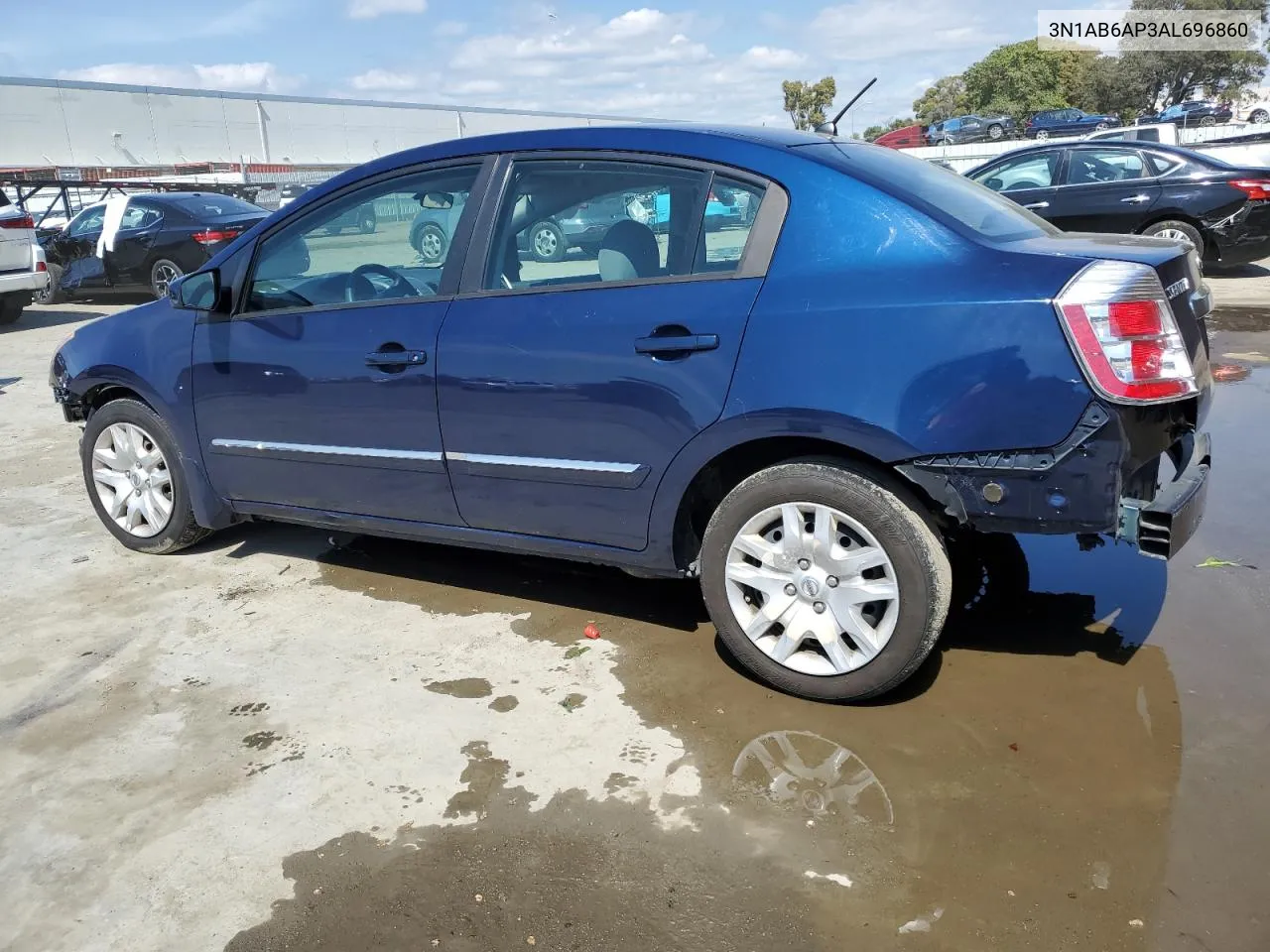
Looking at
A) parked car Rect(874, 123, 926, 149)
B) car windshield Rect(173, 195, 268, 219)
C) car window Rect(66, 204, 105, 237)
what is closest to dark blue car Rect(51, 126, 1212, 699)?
car windshield Rect(173, 195, 268, 219)

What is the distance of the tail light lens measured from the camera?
2697 millimetres

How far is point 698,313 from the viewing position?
3172 mm

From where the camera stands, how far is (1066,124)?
41344mm

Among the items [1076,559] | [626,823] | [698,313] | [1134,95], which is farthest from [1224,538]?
[1134,95]

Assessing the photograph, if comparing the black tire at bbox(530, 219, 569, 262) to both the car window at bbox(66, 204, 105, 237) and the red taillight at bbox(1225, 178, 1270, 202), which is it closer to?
the red taillight at bbox(1225, 178, 1270, 202)

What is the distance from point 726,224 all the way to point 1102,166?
30.1ft

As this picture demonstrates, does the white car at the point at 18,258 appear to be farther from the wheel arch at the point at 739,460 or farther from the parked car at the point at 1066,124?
the parked car at the point at 1066,124

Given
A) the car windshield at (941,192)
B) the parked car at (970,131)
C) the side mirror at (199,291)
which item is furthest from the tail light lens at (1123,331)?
the parked car at (970,131)

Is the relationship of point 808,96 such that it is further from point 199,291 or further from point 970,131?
point 199,291

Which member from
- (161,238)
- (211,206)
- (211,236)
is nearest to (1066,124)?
(211,206)

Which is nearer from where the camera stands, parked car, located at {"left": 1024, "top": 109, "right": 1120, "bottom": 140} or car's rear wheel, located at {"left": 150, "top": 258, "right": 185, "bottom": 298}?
car's rear wheel, located at {"left": 150, "top": 258, "right": 185, "bottom": 298}

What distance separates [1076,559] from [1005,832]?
197cm

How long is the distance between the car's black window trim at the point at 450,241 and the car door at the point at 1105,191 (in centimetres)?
883

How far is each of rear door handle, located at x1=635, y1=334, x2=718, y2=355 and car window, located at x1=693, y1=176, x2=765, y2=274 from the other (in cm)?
22
